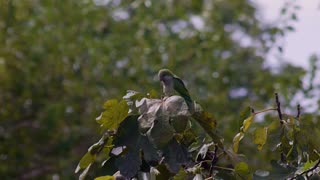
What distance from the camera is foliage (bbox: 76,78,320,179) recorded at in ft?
6.34

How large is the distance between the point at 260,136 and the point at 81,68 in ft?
18.9

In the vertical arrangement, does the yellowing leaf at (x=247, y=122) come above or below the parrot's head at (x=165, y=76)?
below

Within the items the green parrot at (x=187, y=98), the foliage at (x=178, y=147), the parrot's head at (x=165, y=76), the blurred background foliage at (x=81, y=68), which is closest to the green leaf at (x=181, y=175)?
the foliage at (x=178, y=147)

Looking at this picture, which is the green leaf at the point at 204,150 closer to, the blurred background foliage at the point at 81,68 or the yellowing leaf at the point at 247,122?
the yellowing leaf at the point at 247,122

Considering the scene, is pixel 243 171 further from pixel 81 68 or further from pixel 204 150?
pixel 81 68

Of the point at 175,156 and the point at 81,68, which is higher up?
the point at 81,68

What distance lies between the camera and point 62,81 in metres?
7.95

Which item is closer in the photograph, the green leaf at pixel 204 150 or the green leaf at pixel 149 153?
the green leaf at pixel 149 153

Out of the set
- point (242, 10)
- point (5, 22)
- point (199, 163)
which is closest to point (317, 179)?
A: point (199, 163)

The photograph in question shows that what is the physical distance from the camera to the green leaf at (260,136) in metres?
2.22

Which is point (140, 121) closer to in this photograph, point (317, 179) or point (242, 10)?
point (317, 179)

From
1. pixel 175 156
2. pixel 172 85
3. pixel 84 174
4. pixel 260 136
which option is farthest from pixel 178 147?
pixel 260 136

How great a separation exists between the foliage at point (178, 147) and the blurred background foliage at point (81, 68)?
5052mm

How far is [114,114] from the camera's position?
2012 millimetres
